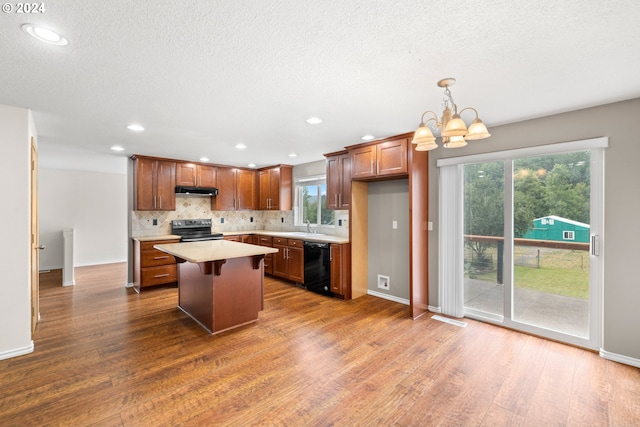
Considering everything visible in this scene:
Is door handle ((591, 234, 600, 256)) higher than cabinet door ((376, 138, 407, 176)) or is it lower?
lower

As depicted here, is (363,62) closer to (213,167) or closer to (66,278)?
(213,167)

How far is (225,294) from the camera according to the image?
10.5 ft

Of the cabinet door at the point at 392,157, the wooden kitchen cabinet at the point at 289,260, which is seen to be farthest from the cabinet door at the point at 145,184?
the cabinet door at the point at 392,157

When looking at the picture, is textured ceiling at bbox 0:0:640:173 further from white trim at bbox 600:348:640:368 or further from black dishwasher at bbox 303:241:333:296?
white trim at bbox 600:348:640:368

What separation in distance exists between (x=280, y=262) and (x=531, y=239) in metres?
3.93

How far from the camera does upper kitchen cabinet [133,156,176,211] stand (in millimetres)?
4914

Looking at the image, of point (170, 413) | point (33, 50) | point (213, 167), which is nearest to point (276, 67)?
point (33, 50)

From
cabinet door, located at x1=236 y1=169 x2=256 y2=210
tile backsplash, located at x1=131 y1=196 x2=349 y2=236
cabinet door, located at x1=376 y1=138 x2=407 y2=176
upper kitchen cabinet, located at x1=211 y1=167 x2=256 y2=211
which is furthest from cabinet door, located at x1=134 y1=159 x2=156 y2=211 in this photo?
cabinet door, located at x1=376 y1=138 x2=407 y2=176

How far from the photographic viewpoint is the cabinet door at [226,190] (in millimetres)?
5944

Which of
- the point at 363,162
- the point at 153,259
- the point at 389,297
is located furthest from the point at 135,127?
the point at 389,297

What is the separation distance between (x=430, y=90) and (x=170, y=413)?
3.04 metres

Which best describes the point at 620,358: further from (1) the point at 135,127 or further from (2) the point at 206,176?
(2) the point at 206,176

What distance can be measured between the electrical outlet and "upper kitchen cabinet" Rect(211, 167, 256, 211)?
3.38 metres

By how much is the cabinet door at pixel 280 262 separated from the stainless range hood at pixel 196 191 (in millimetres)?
1782
